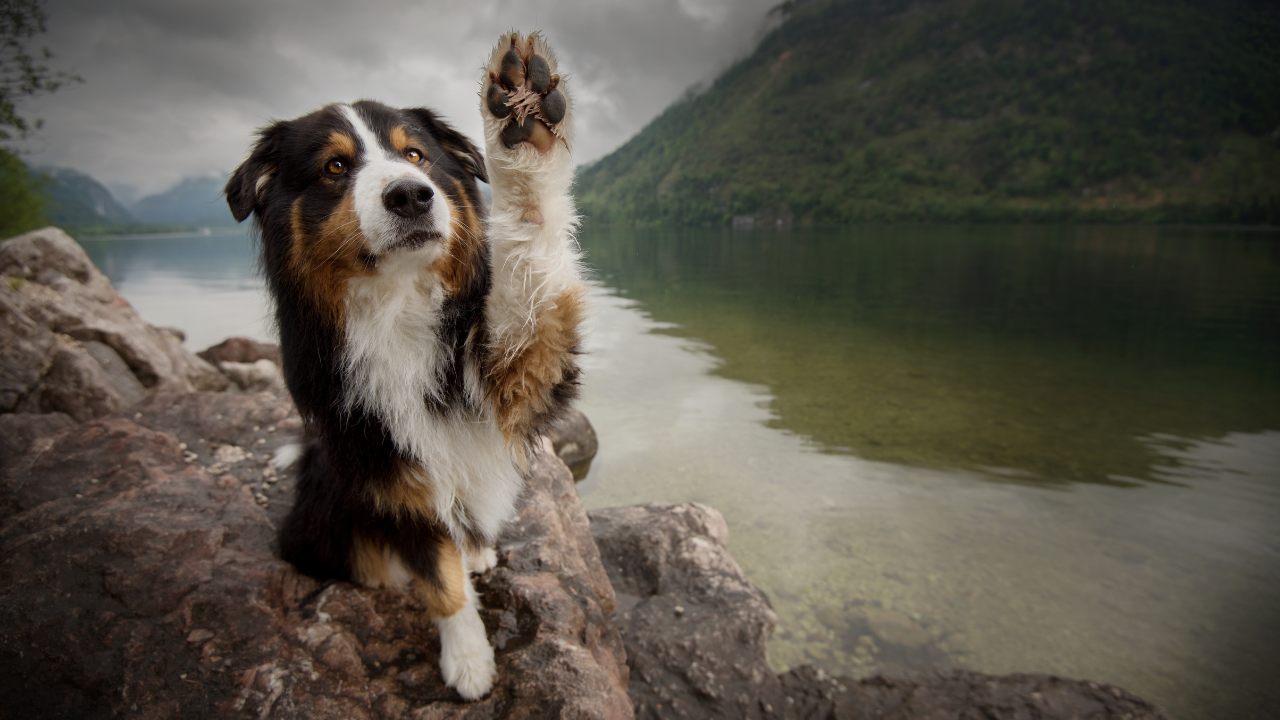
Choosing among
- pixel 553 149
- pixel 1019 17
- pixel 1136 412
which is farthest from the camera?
pixel 1019 17

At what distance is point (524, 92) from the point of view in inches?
67.1

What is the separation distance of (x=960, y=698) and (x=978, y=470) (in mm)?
4673

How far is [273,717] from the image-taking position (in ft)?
6.74

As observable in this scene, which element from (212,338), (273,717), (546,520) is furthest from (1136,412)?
(212,338)

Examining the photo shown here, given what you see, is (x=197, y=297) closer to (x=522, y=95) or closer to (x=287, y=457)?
(x=287, y=457)

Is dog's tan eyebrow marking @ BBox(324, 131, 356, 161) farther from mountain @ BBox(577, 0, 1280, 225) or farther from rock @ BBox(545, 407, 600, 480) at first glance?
mountain @ BBox(577, 0, 1280, 225)

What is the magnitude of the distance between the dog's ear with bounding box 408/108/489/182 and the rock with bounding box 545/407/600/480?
4461 mm

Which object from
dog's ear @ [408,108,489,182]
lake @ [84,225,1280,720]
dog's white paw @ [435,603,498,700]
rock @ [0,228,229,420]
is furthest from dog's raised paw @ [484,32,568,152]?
rock @ [0,228,229,420]

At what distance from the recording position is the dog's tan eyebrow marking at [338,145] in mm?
2115

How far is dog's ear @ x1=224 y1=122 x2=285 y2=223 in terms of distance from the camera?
2178mm

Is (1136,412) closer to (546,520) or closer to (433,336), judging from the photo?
(546,520)

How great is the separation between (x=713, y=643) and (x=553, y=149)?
2894 mm

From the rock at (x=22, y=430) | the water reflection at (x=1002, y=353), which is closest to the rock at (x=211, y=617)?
the rock at (x=22, y=430)

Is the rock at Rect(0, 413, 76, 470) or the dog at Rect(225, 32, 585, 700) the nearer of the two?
the dog at Rect(225, 32, 585, 700)
